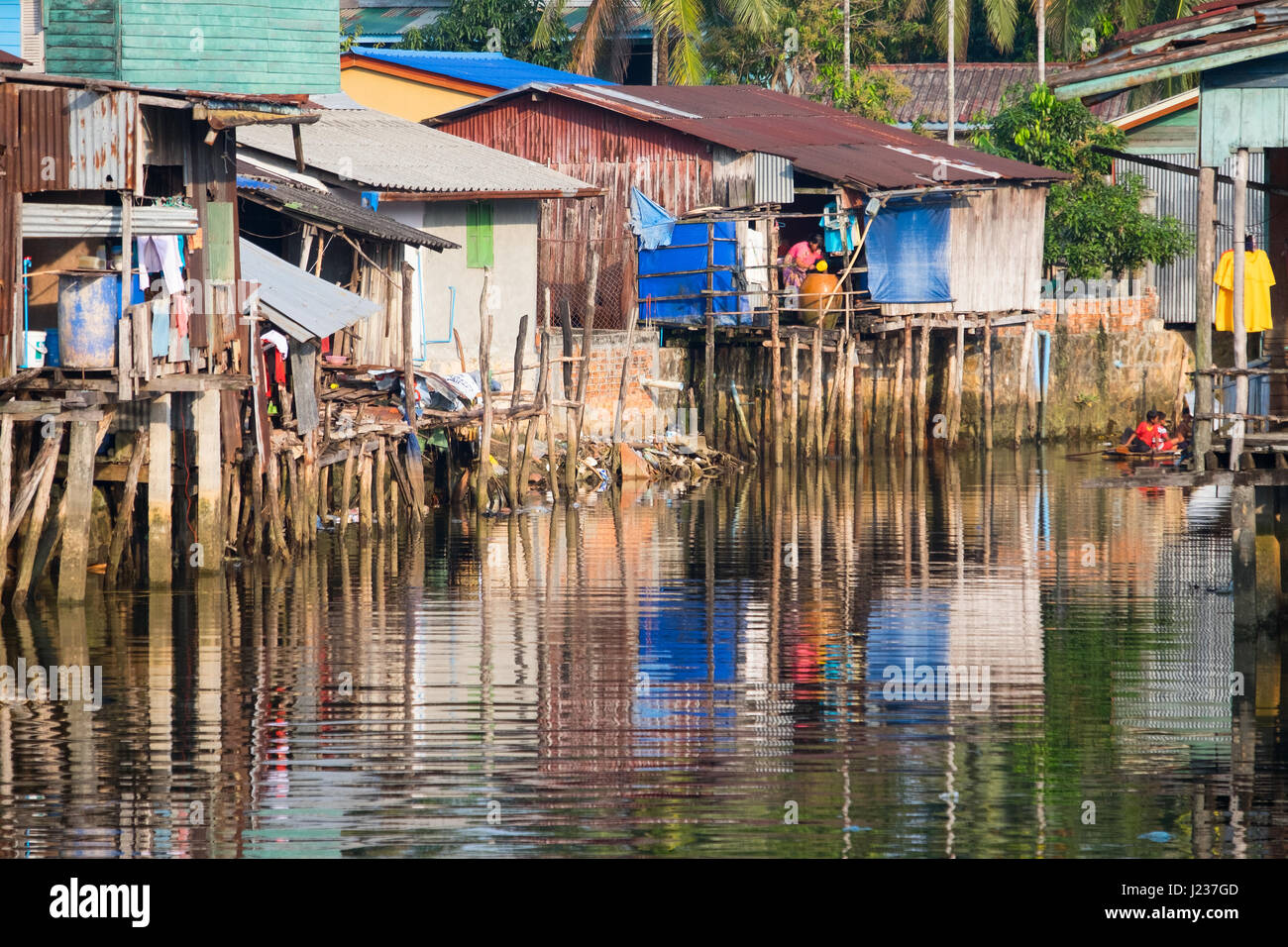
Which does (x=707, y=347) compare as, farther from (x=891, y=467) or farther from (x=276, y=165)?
(x=276, y=165)

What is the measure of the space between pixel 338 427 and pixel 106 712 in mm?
9622

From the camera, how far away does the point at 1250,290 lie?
15.4m

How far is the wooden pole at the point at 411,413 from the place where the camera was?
2533 centimetres

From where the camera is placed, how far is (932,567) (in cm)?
2269

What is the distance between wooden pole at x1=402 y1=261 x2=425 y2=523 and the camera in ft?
83.1

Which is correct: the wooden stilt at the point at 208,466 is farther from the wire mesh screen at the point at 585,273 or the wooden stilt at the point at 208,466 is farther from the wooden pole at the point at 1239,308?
the wire mesh screen at the point at 585,273

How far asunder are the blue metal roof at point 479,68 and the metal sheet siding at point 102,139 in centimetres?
2042

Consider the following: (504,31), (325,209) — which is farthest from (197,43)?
(504,31)

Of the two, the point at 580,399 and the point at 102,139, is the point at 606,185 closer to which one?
the point at 580,399

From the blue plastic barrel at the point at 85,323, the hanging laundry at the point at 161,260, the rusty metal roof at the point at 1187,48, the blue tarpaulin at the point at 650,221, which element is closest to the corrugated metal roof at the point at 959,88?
the blue tarpaulin at the point at 650,221

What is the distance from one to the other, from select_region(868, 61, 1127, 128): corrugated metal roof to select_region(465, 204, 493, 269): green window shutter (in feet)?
59.9

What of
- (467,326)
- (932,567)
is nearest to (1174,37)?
(932,567)

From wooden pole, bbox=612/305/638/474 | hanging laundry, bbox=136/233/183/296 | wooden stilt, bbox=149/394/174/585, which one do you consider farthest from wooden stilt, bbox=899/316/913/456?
wooden stilt, bbox=149/394/174/585

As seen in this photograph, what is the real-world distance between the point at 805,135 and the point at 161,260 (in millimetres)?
19102
